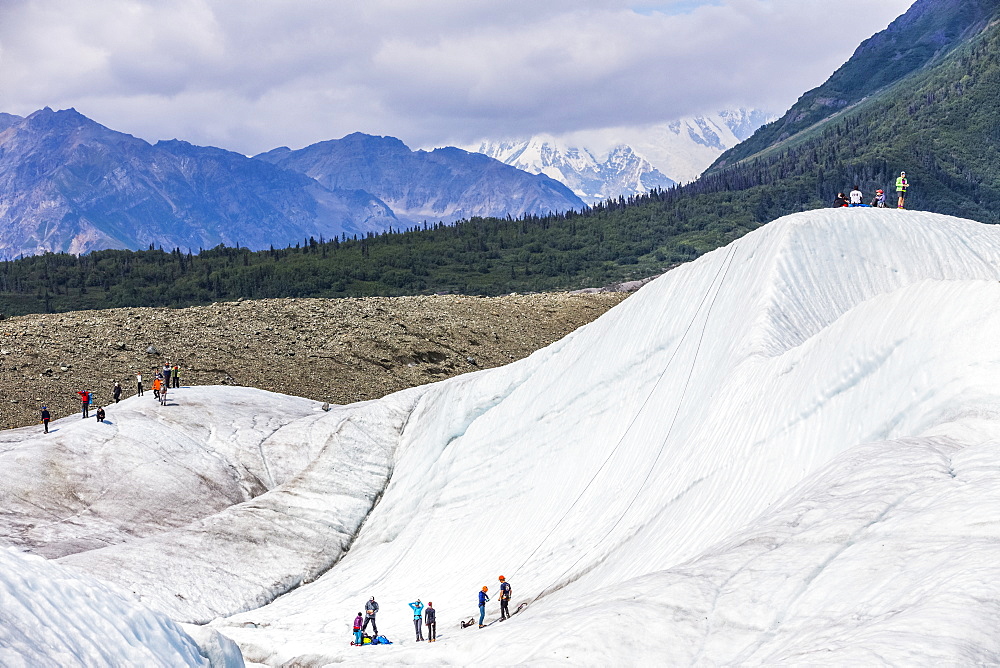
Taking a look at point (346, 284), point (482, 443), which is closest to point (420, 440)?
point (482, 443)

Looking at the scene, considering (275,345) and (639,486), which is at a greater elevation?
(275,345)

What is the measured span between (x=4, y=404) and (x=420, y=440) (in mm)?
30644

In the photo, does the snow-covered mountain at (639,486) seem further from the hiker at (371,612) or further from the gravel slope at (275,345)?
the gravel slope at (275,345)

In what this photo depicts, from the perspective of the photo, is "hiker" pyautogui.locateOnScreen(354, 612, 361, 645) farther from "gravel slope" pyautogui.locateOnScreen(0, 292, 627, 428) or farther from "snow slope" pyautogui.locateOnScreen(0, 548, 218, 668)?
Result: "gravel slope" pyautogui.locateOnScreen(0, 292, 627, 428)

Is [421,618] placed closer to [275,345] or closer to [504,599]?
[504,599]

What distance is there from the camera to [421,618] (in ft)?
87.3

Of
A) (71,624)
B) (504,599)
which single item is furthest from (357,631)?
(71,624)

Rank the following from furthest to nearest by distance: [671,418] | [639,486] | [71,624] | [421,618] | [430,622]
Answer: [671,418] → [639,486] → [421,618] → [430,622] → [71,624]

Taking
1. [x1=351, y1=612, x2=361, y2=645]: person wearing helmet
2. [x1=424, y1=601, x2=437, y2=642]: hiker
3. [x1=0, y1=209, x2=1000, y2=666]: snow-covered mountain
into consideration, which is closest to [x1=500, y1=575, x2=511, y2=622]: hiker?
[x1=0, y1=209, x2=1000, y2=666]: snow-covered mountain

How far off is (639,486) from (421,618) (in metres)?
7.06

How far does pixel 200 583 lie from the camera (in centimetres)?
3281

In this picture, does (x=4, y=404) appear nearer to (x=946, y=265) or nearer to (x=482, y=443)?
(x=482, y=443)

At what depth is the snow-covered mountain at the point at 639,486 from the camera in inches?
509

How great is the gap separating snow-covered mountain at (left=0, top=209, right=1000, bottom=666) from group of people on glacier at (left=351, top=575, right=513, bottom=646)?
549mm
